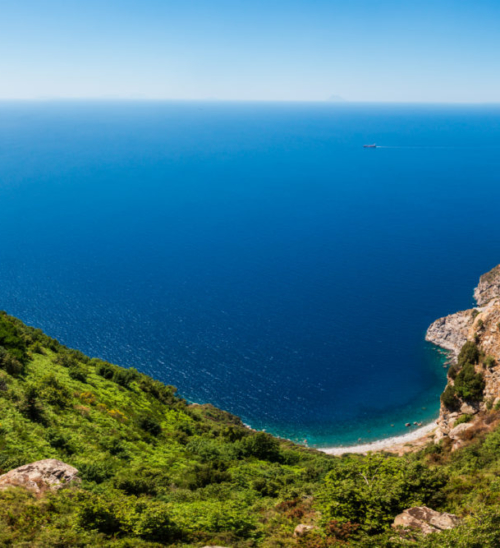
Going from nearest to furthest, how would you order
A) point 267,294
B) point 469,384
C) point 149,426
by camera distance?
point 149,426, point 469,384, point 267,294

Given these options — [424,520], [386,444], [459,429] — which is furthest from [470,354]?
[386,444]

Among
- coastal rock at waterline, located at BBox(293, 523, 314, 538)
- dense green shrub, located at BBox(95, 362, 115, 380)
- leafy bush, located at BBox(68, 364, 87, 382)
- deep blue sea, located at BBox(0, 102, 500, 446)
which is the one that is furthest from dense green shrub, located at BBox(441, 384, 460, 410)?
leafy bush, located at BBox(68, 364, 87, 382)

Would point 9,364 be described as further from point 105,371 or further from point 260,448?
point 260,448

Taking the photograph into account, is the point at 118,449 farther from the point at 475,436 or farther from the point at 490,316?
the point at 490,316

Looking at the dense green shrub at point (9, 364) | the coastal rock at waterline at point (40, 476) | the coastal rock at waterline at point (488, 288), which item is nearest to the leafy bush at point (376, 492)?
the coastal rock at waterline at point (40, 476)

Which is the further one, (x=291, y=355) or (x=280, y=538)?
(x=291, y=355)

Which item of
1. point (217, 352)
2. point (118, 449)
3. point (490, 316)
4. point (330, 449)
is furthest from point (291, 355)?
point (118, 449)
